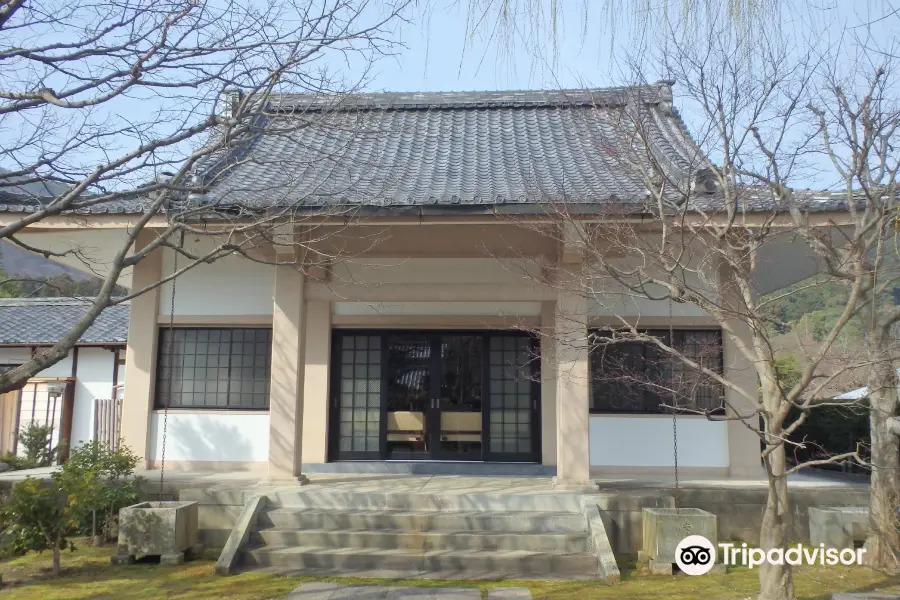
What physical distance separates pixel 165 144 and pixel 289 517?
4.77 metres

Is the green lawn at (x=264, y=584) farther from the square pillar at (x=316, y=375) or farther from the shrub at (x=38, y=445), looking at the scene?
the shrub at (x=38, y=445)

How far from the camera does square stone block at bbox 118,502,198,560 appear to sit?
7555mm

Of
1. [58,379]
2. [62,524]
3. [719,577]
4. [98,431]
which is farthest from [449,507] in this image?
[58,379]

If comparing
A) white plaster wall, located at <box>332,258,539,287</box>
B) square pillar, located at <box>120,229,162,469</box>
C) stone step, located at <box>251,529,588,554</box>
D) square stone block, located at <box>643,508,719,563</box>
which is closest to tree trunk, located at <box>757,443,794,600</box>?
square stone block, located at <box>643,508,719,563</box>

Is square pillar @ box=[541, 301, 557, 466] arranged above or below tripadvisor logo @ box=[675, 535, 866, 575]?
above

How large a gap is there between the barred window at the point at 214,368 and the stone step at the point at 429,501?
3.09m

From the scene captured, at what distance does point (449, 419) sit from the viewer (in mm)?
11539

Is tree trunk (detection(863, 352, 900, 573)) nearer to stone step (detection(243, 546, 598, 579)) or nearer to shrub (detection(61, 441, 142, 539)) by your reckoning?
stone step (detection(243, 546, 598, 579))

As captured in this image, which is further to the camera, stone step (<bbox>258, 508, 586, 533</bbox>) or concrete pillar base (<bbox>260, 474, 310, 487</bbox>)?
concrete pillar base (<bbox>260, 474, 310, 487</bbox>)

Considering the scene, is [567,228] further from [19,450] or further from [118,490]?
[19,450]

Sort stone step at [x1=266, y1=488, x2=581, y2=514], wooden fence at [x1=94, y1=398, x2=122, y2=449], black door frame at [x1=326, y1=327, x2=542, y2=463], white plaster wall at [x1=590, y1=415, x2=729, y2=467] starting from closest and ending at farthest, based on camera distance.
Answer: stone step at [x1=266, y1=488, x2=581, y2=514], white plaster wall at [x1=590, y1=415, x2=729, y2=467], black door frame at [x1=326, y1=327, x2=542, y2=463], wooden fence at [x1=94, y1=398, x2=122, y2=449]

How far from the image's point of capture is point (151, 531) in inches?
299

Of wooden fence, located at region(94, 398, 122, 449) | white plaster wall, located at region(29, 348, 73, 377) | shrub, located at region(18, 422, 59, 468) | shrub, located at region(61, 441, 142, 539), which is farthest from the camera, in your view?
white plaster wall, located at region(29, 348, 73, 377)

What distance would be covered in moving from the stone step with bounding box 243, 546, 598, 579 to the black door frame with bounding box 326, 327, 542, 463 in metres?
3.83
